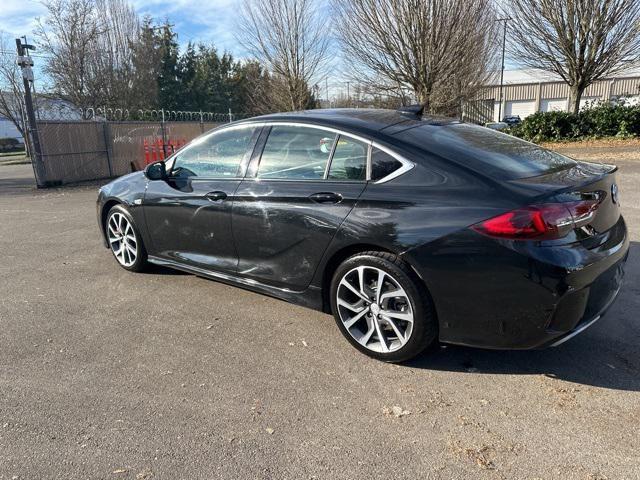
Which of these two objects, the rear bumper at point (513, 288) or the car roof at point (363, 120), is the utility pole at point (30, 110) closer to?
the car roof at point (363, 120)

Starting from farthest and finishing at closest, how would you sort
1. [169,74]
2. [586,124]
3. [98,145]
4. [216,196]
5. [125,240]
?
[169,74] → [586,124] → [98,145] → [125,240] → [216,196]

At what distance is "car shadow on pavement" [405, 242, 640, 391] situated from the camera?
2994 mm

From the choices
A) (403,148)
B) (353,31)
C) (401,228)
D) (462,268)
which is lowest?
(462,268)

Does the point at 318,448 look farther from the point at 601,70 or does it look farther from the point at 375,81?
the point at 601,70

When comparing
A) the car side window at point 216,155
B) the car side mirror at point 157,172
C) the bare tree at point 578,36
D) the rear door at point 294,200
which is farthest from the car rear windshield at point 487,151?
the bare tree at point 578,36

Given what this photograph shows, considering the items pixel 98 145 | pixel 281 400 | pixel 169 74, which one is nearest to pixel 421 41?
pixel 98 145

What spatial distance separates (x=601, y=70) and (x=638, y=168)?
8.21m

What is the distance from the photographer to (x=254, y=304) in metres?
4.34

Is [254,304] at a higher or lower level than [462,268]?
lower

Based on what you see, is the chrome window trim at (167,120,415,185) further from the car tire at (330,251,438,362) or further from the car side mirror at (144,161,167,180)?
the car side mirror at (144,161,167,180)

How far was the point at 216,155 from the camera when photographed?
171 inches

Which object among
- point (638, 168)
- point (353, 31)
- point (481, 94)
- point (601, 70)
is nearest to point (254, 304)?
point (638, 168)

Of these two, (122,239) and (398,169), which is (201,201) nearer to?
(122,239)

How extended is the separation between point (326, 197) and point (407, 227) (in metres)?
0.67
